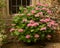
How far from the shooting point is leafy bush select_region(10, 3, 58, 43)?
182 inches

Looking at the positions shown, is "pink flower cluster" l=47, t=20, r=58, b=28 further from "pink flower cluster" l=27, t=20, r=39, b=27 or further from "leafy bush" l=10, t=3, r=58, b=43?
"pink flower cluster" l=27, t=20, r=39, b=27

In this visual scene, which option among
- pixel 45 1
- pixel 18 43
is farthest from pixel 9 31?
pixel 45 1

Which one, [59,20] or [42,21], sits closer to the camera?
[42,21]

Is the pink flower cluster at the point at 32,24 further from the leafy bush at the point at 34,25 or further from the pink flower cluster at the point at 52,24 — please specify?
the pink flower cluster at the point at 52,24

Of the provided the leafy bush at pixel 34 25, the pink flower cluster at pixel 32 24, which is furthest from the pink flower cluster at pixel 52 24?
the pink flower cluster at pixel 32 24

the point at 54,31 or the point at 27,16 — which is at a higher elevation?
the point at 27,16

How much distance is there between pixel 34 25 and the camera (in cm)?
458

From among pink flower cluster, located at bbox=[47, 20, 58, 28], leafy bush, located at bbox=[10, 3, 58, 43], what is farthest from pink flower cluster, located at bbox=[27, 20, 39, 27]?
pink flower cluster, located at bbox=[47, 20, 58, 28]

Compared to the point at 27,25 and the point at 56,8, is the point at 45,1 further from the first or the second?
the point at 27,25

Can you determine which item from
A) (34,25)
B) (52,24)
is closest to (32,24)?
(34,25)

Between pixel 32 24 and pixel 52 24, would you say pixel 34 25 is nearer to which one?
pixel 32 24

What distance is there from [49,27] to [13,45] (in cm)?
86

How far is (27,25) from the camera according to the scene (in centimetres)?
465

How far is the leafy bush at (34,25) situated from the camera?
4613 mm
